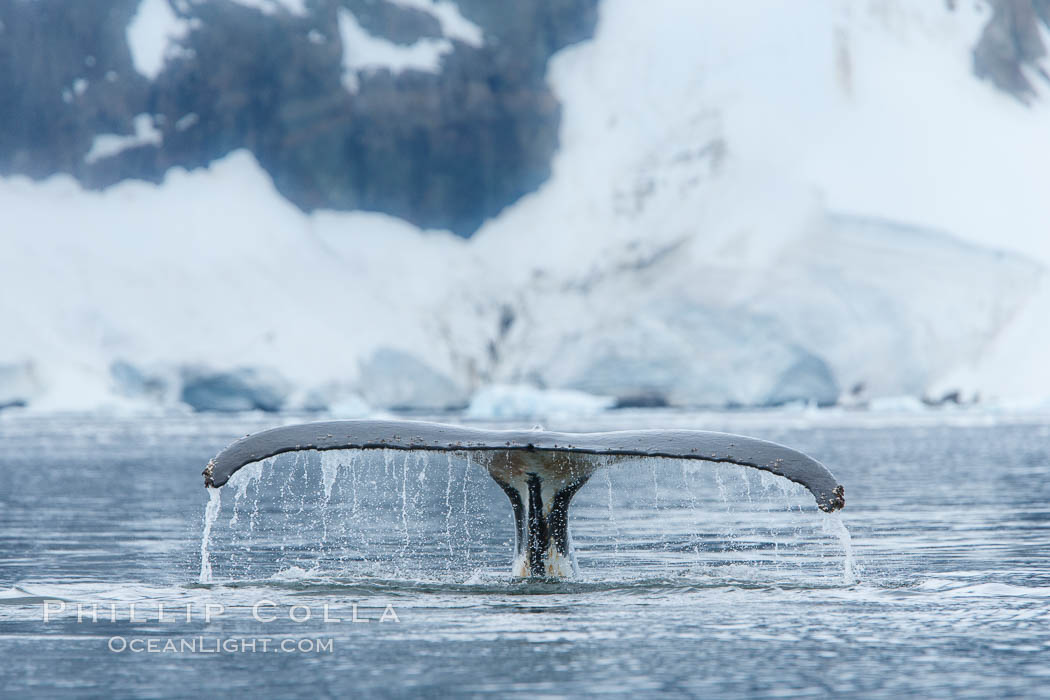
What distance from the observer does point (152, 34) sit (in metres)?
67.6

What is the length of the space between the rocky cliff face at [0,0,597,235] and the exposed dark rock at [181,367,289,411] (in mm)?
12859

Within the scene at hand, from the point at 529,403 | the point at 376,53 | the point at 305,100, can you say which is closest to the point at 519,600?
the point at 529,403

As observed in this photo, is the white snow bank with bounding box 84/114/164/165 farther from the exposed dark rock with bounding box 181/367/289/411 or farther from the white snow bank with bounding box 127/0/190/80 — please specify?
the exposed dark rock with bounding box 181/367/289/411

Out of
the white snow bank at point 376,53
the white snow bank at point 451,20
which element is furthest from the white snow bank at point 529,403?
the white snow bank at point 451,20

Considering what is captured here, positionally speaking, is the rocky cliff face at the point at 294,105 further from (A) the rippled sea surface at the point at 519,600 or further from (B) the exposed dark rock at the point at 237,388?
(A) the rippled sea surface at the point at 519,600

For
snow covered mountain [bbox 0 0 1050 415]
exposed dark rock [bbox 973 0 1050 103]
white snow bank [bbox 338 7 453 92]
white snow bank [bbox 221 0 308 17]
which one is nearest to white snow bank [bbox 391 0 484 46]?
snow covered mountain [bbox 0 0 1050 415]

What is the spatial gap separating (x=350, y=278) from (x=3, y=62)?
61.5 ft

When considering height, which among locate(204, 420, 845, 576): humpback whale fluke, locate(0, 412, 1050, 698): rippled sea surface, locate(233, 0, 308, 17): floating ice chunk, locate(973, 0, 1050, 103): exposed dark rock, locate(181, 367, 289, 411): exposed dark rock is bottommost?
locate(0, 412, 1050, 698): rippled sea surface

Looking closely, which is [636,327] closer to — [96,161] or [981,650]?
[96,161]

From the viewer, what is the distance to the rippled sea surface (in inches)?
273

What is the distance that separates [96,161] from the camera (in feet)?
217

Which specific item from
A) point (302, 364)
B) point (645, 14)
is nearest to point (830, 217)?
point (645, 14)

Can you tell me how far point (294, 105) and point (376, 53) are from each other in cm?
445

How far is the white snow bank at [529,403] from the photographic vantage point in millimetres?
52688
